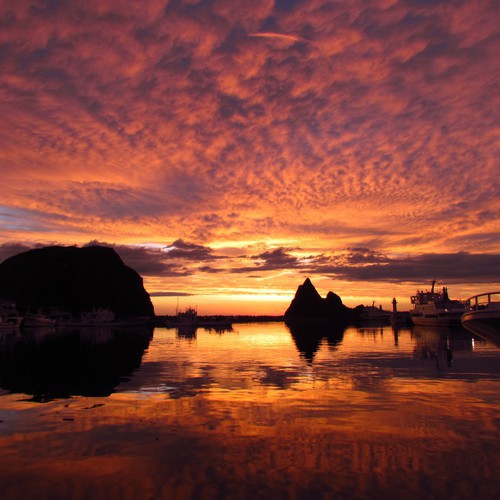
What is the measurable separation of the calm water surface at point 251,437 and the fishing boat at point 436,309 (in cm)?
9380

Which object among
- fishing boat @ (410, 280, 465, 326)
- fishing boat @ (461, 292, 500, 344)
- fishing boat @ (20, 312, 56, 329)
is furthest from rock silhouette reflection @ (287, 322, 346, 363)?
fishing boat @ (20, 312, 56, 329)

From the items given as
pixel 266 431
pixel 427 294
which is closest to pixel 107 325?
pixel 427 294

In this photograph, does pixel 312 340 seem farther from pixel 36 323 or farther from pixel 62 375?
pixel 36 323

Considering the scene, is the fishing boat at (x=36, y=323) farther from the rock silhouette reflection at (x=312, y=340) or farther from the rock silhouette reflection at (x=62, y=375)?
the rock silhouette reflection at (x=62, y=375)

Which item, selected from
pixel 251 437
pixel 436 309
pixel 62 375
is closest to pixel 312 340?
pixel 62 375

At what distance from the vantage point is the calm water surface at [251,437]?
31.9ft

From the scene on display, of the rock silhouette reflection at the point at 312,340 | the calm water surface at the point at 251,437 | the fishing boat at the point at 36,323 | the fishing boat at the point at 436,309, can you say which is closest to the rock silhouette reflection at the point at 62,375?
the calm water surface at the point at 251,437

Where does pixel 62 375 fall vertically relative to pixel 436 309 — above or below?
below

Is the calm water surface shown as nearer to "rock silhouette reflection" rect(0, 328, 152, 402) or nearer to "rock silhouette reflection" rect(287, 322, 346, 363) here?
"rock silhouette reflection" rect(0, 328, 152, 402)

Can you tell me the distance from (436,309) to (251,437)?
120m

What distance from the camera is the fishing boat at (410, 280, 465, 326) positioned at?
364 feet

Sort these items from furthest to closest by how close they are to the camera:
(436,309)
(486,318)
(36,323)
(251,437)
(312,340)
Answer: (36,323), (436,309), (312,340), (486,318), (251,437)

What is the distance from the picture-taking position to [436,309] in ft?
396

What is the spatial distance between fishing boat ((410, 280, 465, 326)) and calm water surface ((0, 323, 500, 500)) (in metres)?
93.8
